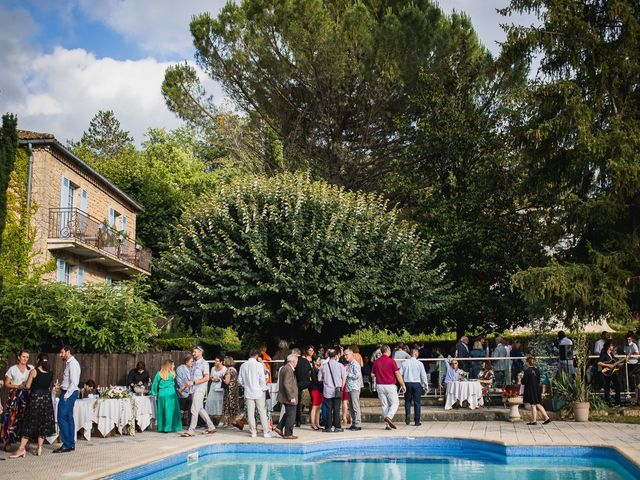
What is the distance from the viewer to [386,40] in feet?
96.6

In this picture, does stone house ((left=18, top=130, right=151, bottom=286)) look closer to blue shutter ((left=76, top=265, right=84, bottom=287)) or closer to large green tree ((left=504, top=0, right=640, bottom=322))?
blue shutter ((left=76, top=265, right=84, bottom=287))

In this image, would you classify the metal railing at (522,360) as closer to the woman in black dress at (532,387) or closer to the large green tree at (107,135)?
the woman in black dress at (532,387)

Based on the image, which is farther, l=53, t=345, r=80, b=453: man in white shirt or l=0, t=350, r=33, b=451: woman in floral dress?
l=53, t=345, r=80, b=453: man in white shirt

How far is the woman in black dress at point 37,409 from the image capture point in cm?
1251

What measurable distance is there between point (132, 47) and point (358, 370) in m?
11.6

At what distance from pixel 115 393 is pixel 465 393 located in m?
9.08

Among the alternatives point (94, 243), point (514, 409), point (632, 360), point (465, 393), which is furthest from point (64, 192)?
point (632, 360)

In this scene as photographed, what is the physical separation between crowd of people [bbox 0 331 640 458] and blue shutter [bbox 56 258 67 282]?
10596 mm

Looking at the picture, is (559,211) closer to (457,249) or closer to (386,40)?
(457,249)

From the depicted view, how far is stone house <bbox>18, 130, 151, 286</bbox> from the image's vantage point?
25.3 m

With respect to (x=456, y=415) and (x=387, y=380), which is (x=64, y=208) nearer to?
(x=387, y=380)

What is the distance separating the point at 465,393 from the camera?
19672mm

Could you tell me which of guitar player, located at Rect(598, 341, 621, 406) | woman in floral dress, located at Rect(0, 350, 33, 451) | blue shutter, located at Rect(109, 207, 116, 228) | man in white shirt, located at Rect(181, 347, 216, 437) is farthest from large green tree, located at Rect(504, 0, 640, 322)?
blue shutter, located at Rect(109, 207, 116, 228)

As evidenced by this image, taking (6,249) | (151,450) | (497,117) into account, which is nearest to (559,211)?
(497,117)
